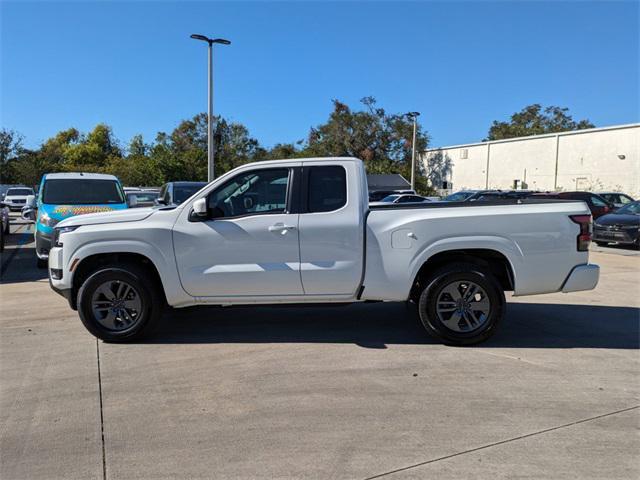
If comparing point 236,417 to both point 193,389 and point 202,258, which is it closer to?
point 193,389

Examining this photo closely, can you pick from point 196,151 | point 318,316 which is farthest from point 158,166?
point 318,316

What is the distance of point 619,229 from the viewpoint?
15.6 meters

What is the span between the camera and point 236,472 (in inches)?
126

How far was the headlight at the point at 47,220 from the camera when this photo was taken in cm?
963

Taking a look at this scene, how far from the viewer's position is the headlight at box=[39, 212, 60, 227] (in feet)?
31.6

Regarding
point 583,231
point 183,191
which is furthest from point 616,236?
point 183,191

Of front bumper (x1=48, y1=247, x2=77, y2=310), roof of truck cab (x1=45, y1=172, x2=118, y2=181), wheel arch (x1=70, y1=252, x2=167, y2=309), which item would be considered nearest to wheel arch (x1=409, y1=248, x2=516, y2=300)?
wheel arch (x1=70, y1=252, x2=167, y2=309)

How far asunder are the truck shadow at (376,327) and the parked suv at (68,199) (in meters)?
4.19

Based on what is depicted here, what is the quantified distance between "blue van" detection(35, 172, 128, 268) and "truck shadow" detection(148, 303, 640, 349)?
4186 millimetres

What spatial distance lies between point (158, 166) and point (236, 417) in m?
41.8

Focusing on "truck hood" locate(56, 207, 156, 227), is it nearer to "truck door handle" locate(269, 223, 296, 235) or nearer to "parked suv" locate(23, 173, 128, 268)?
"truck door handle" locate(269, 223, 296, 235)

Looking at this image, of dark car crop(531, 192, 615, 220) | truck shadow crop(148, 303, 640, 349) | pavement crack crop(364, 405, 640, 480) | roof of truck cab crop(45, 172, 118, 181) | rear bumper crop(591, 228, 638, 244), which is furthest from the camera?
dark car crop(531, 192, 615, 220)

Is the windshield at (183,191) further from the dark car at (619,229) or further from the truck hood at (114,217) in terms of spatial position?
the dark car at (619,229)

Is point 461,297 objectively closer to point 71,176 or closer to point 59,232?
point 59,232
